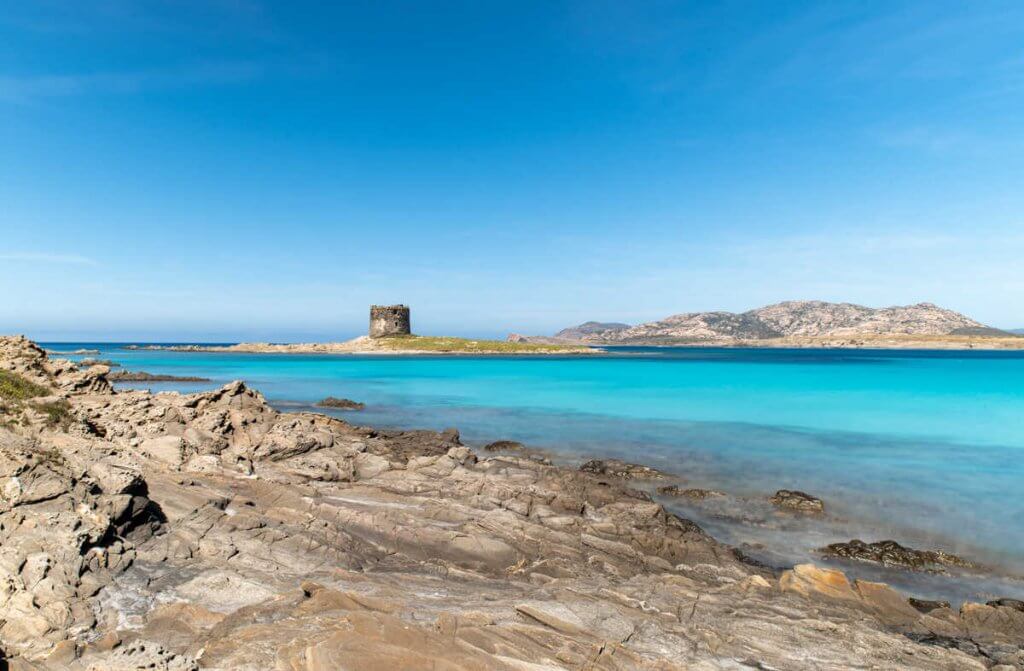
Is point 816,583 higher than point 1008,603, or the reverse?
point 816,583

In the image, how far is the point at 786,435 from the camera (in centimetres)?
2578

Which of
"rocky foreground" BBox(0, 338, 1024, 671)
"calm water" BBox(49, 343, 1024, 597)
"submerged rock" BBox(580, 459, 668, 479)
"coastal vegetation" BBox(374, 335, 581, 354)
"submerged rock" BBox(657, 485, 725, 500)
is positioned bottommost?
"calm water" BBox(49, 343, 1024, 597)

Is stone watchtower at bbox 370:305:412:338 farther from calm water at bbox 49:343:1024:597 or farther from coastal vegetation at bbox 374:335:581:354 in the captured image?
calm water at bbox 49:343:1024:597

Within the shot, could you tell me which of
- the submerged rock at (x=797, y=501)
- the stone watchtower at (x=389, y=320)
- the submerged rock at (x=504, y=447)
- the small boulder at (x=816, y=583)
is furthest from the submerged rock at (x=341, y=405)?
the stone watchtower at (x=389, y=320)

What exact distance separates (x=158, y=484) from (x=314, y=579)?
443 centimetres

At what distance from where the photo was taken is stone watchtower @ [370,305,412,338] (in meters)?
112

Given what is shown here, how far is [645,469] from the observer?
17.7m

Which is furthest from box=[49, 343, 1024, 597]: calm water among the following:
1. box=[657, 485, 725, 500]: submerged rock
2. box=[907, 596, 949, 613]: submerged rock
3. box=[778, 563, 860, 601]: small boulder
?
box=[778, 563, 860, 601]: small boulder

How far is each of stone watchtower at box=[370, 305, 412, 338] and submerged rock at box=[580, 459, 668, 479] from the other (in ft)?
321

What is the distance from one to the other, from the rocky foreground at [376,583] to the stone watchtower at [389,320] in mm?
99976

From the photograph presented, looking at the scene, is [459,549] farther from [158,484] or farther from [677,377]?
[677,377]

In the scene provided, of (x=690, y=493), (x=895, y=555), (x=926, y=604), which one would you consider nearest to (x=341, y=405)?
(x=690, y=493)

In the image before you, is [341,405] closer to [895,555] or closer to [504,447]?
[504,447]

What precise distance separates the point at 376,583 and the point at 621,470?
38.7ft
